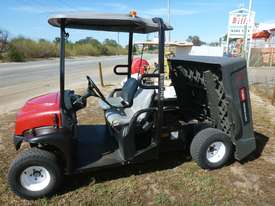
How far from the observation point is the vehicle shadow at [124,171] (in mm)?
3725

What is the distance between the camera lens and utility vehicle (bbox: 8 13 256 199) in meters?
3.28

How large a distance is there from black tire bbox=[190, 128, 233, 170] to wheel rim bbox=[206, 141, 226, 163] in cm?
2

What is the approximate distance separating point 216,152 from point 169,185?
2.95 feet

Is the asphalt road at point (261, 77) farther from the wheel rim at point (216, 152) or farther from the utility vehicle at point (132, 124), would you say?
the wheel rim at point (216, 152)

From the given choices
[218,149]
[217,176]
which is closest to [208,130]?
[218,149]

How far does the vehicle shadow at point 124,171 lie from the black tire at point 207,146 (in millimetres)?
374

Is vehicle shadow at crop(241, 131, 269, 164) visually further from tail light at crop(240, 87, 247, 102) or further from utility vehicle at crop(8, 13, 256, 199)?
tail light at crop(240, 87, 247, 102)

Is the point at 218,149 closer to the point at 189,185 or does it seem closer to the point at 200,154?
the point at 200,154

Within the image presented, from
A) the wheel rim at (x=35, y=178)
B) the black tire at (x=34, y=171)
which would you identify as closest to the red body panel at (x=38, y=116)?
the black tire at (x=34, y=171)

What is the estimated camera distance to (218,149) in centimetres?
412

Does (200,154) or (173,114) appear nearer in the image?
(200,154)

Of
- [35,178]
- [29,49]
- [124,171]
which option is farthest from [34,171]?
[29,49]

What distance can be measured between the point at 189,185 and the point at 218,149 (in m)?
0.76

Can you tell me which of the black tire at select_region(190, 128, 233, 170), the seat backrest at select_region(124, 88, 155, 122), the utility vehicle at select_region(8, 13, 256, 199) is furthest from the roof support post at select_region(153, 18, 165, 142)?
the black tire at select_region(190, 128, 233, 170)
